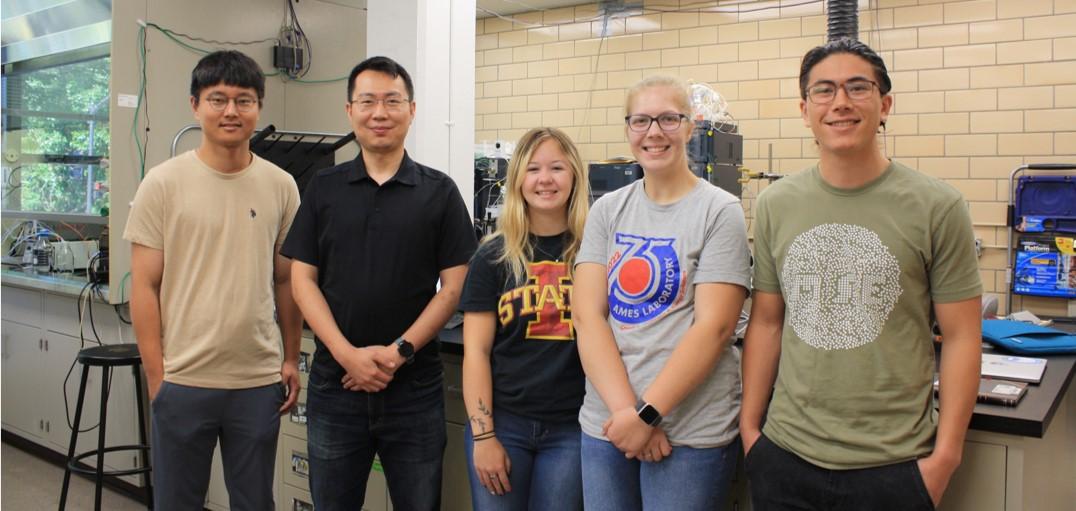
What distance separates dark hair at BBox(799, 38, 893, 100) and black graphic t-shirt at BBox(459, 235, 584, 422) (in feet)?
2.20

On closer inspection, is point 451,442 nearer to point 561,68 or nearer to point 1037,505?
point 1037,505

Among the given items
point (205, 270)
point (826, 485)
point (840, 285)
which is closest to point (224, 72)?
point (205, 270)

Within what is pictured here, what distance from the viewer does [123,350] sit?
3.19 metres

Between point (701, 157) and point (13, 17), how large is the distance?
4.22 meters

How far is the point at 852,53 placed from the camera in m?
1.43

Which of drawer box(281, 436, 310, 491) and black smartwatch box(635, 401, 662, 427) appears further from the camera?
drawer box(281, 436, 310, 491)

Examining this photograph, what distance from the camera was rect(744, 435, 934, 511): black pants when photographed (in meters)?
1.38

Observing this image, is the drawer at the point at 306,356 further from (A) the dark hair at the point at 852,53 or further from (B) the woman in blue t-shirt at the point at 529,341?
(A) the dark hair at the point at 852,53

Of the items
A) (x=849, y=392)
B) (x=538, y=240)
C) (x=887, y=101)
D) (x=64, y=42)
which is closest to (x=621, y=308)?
(x=538, y=240)

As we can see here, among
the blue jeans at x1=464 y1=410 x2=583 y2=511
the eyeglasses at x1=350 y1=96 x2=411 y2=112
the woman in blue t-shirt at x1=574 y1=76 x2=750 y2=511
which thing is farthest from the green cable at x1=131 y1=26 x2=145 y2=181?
the woman in blue t-shirt at x1=574 y1=76 x2=750 y2=511

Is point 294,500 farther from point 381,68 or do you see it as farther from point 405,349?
point 381,68

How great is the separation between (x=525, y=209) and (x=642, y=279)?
0.39 meters

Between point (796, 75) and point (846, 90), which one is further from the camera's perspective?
point (796, 75)

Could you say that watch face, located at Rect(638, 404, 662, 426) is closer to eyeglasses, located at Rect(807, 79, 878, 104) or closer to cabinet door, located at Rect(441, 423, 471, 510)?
eyeglasses, located at Rect(807, 79, 878, 104)
